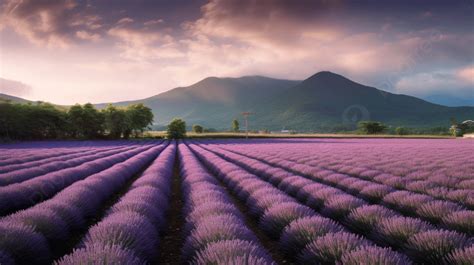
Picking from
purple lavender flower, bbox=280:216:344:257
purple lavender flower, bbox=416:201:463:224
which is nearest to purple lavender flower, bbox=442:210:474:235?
purple lavender flower, bbox=416:201:463:224

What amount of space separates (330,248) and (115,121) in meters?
64.7

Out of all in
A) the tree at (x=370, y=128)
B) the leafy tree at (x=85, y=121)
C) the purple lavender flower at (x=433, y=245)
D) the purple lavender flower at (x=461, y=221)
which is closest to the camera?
the purple lavender flower at (x=433, y=245)

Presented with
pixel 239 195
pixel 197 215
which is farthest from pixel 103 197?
pixel 197 215

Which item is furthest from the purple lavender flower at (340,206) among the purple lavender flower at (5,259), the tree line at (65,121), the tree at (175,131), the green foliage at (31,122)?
the tree at (175,131)

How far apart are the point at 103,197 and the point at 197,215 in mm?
4117

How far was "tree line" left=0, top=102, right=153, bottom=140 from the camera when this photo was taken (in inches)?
2181

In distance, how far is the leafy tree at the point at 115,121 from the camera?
207 ft

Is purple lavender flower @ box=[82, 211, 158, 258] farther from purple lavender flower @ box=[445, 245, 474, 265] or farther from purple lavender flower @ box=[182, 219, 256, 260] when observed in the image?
purple lavender flower @ box=[445, 245, 474, 265]

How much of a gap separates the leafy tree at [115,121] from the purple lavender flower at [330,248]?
64.3 meters

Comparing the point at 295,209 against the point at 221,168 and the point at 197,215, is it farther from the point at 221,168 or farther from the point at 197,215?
the point at 221,168

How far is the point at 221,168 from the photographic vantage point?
12758mm

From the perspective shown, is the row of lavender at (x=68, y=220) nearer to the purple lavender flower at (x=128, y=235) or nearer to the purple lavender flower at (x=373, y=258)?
the purple lavender flower at (x=128, y=235)

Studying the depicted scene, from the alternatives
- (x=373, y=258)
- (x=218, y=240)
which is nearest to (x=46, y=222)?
(x=218, y=240)

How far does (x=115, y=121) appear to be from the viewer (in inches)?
2501
